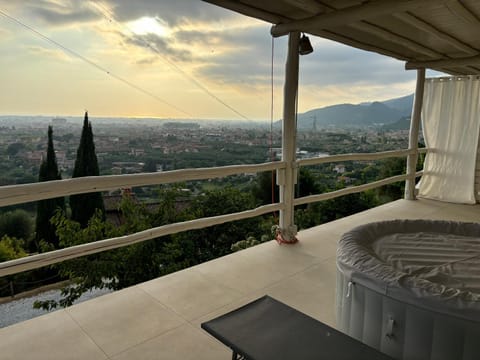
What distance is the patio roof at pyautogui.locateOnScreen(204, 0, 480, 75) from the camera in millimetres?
3041

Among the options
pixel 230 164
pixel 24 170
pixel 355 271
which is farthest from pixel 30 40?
pixel 355 271

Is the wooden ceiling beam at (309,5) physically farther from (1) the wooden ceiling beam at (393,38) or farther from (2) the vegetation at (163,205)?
(2) the vegetation at (163,205)

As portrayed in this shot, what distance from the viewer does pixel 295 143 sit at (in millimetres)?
3875

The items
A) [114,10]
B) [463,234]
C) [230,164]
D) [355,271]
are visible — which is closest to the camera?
[355,271]

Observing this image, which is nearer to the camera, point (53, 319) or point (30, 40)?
point (53, 319)

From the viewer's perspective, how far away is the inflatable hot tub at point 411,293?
1538 mm

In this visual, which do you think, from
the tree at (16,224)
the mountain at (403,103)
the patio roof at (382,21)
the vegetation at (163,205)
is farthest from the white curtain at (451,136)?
the tree at (16,224)

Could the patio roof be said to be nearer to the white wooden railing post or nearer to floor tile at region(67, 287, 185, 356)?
the white wooden railing post

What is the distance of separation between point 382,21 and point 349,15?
0.71 m

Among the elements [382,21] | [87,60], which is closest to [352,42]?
[382,21]

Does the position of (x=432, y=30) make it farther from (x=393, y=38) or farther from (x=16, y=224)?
(x=16, y=224)

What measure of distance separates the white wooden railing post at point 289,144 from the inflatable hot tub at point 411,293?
4.90ft

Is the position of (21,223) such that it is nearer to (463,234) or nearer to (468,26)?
(463,234)

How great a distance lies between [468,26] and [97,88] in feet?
12.9
